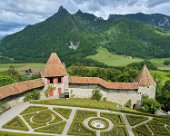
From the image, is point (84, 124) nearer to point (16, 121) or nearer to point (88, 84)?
point (16, 121)

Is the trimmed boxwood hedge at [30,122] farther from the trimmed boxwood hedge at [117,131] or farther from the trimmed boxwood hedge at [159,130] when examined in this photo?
the trimmed boxwood hedge at [159,130]

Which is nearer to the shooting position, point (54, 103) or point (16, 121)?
point (16, 121)

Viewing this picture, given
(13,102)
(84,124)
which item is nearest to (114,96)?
(84,124)

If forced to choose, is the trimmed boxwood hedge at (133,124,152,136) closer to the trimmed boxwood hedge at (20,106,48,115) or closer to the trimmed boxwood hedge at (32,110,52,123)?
the trimmed boxwood hedge at (32,110,52,123)

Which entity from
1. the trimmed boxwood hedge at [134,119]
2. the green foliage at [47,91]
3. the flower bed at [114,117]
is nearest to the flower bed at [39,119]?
the flower bed at [114,117]

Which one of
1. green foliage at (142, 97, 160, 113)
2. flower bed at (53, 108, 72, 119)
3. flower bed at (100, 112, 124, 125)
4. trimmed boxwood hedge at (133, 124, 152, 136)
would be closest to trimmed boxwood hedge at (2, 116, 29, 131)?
flower bed at (53, 108, 72, 119)

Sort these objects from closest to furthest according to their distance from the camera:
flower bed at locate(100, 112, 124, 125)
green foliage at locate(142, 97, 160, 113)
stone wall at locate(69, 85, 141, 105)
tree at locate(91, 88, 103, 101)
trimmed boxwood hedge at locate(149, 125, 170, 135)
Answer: trimmed boxwood hedge at locate(149, 125, 170, 135) → flower bed at locate(100, 112, 124, 125) → green foliage at locate(142, 97, 160, 113) → tree at locate(91, 88, 103, 101) → stone wall at locate(69, 85, 141, 105)

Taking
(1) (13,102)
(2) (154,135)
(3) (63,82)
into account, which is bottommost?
(2) (154,135)

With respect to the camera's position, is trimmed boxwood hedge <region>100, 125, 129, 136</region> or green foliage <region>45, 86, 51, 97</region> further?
green foliage <region>45, 86, 51, 97</region>
